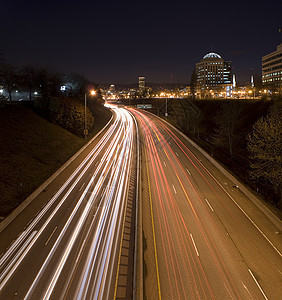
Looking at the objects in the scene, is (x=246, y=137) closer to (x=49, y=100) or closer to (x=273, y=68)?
(x=49, y=100)

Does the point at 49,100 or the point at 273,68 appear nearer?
the point at 49,100

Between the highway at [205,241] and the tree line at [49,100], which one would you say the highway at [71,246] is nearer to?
the highway at [205,241]

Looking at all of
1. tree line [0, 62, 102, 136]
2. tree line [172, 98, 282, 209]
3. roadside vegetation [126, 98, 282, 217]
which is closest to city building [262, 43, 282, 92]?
roadside vegetation [126, 98, 282, 217]

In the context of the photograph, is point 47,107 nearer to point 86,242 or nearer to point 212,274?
point 86,242

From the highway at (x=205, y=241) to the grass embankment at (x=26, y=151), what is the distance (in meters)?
9.43

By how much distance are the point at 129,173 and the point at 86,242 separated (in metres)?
12.7

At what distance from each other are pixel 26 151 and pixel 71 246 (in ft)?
57.5

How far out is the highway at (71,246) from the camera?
10570 millimetres

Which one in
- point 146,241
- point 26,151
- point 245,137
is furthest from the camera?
point 245,137

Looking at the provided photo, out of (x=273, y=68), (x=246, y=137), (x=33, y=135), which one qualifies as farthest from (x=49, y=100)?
(x=273, y=68)

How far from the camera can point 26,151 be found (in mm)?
27906

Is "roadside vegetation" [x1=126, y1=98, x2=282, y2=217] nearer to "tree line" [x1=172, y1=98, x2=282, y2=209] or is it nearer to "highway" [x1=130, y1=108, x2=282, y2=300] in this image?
"tree line" [x1=172, y1=98, x2=282, y2=209]

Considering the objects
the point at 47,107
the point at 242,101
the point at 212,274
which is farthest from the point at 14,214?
the point at 242,101

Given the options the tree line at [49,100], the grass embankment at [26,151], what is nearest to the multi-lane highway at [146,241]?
the grass embankment at [26,151]
